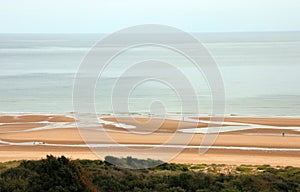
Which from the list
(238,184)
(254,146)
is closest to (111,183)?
(238,184)

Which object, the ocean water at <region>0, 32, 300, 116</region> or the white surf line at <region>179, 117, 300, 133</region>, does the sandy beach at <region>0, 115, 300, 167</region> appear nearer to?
the white surf line at <region>179, 117, 300, 133</region>

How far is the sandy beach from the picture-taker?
22672 millimetres

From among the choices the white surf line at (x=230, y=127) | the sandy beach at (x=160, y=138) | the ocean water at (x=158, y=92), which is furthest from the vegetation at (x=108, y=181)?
the ocean water at (x=158, y=92)

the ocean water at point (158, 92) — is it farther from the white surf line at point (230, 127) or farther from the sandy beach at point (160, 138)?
the white surf line at point (230, 127)

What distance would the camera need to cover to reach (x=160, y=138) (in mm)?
26891

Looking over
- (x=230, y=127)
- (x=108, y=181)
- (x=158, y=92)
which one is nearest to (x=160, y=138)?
(x=230, y=127)

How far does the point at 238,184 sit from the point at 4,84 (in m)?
47.3

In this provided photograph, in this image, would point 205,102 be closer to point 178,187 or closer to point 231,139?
point 231,139

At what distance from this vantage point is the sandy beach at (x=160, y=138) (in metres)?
22.7

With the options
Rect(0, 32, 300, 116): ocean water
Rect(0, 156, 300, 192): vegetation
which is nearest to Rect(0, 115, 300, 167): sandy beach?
Rect(0, 32, 300, 116): ocean water

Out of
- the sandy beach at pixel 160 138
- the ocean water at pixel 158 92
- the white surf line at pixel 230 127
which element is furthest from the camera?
the ocean water at pixel 158 92

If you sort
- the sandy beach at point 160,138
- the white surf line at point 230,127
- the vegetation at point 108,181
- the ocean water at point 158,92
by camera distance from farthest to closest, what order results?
the ocean water at point 158,92 → the white surf line at point 230,127 → the sandy beach at point 160,138 → the vegetation at point 108,181

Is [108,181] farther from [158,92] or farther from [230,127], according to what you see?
[158,92]

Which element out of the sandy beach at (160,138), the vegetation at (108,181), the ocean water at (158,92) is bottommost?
the vegetation at (108,181)
